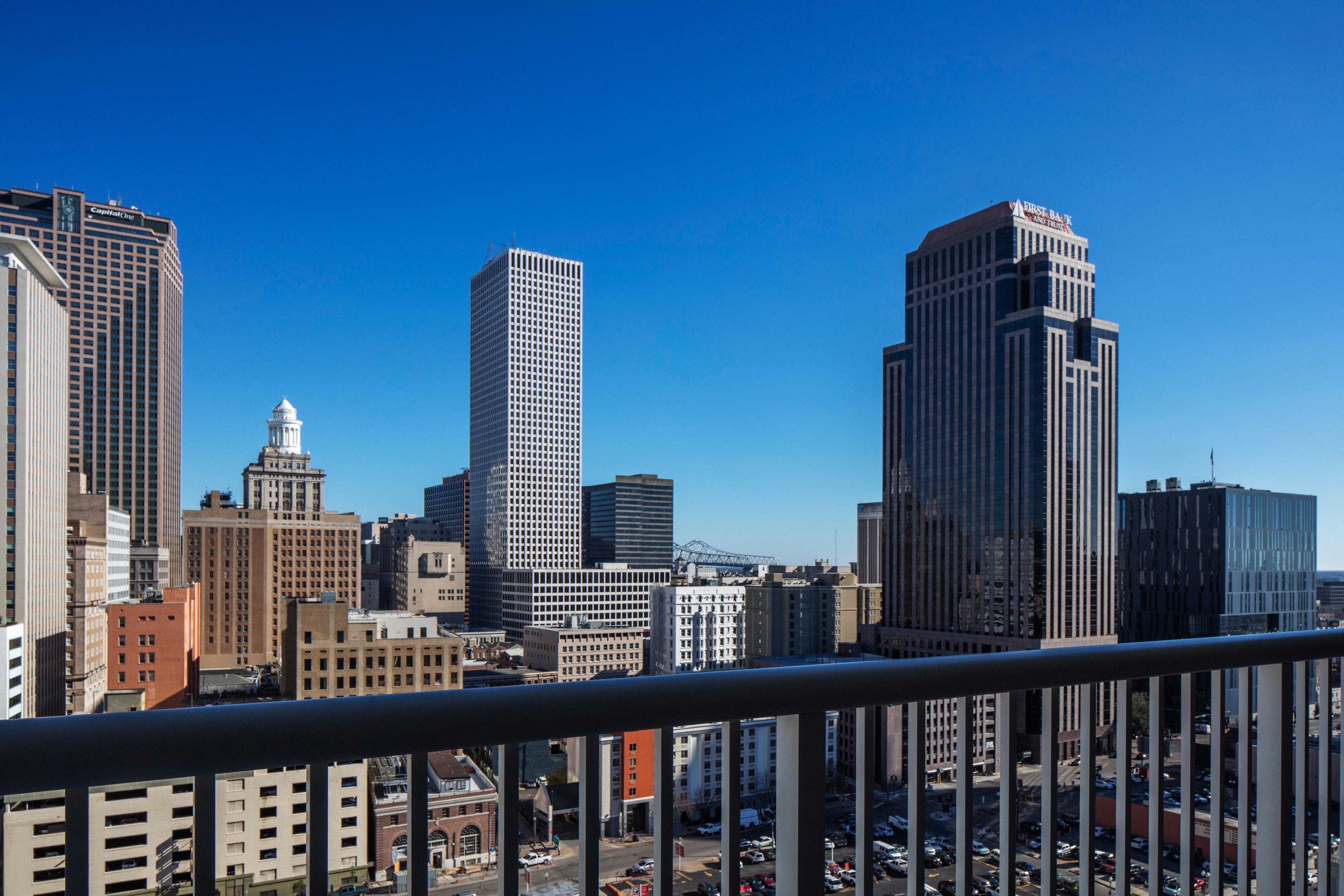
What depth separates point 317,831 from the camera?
23.7 inches

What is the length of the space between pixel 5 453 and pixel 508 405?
41605mm

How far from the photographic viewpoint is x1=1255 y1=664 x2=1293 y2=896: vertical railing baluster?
3.59 ft

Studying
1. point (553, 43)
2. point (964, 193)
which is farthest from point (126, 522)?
point (964, 193)

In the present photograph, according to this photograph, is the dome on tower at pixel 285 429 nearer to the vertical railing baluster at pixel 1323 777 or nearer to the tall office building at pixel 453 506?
the tall office building at pixel 453 506

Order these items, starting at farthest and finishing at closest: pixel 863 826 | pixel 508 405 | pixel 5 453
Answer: pixel 508 405
pixel 5 453
pixel 863 826

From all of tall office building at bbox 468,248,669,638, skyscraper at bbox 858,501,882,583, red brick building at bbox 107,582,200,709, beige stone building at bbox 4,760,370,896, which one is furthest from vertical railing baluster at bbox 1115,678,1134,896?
tall office building at bbox 468,248,669,638

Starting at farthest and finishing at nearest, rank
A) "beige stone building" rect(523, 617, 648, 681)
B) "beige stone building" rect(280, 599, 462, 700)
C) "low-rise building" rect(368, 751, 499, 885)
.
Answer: "beige stone building" rect(523, 617, 648, 681) < "beige stone building" rect(280, 599, 462, 700) < "low-rise building" rect(368, 751, 499, 885)

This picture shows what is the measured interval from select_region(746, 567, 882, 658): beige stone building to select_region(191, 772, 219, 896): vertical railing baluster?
39585mm

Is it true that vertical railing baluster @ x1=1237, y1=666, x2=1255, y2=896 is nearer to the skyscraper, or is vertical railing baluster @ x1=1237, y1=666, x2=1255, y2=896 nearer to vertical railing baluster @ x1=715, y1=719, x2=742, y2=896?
vertical railing baluster @ x1=715, y1=719, x2=742, y2=896

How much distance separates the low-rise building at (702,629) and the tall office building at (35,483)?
941 inches

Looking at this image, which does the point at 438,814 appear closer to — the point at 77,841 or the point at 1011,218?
the point at 77,841

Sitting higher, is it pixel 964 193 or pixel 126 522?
pixel 964 193

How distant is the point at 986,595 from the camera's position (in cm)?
3453

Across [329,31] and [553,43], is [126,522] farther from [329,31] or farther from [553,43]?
[553,43]
